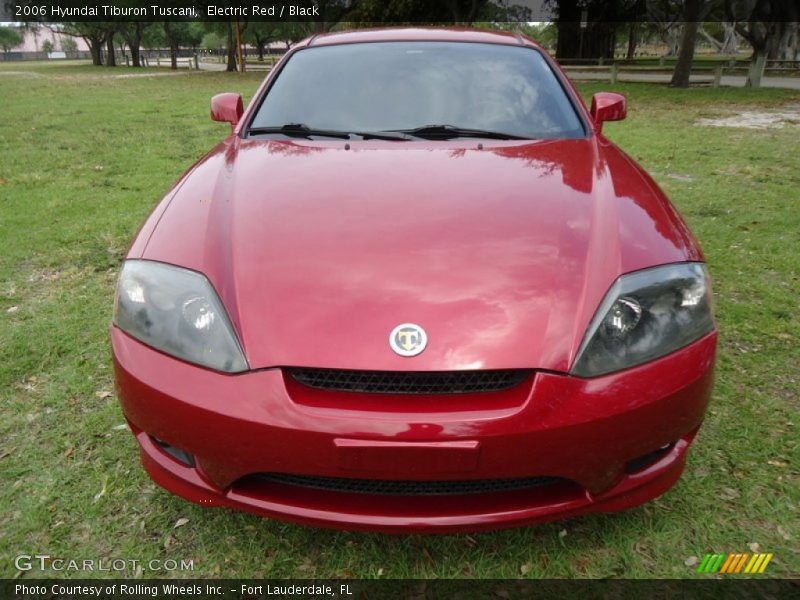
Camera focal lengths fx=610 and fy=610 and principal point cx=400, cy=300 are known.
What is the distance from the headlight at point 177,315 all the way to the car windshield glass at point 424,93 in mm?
1065

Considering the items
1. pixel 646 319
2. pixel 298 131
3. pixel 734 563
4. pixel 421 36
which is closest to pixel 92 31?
pixel 421 36

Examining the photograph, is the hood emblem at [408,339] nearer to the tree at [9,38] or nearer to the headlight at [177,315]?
the headlight at [177,315]

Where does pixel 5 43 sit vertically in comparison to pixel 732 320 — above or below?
above

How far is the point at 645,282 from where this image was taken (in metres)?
1.61

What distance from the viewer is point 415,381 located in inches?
56.6

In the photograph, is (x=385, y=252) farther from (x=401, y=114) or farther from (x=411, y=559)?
(x=401, y=114)

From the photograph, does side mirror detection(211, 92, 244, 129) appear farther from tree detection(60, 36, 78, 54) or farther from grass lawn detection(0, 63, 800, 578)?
tree detection(60, 36, 78, 54)

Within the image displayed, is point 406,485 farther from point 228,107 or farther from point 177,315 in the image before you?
point 228,107

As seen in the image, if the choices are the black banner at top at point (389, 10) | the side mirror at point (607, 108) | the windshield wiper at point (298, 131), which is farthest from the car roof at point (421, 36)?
the black banner at top at point (389, 10)

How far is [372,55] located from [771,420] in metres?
2.28

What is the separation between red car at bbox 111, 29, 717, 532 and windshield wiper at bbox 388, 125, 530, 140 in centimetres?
44

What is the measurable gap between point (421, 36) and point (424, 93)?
Result: 1.84 ft

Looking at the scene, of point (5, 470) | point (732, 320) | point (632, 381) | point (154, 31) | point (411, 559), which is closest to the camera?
point (632, 381)

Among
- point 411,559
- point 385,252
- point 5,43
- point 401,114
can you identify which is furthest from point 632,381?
point 5,43
